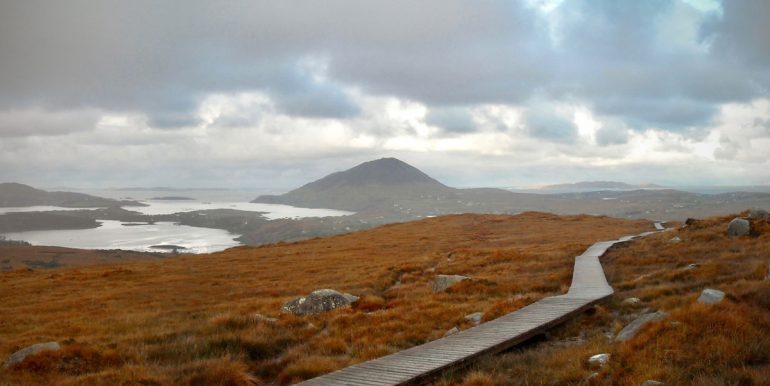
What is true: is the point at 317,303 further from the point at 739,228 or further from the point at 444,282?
the point at 739,228

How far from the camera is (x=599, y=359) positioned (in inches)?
442

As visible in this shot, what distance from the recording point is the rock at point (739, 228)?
32469 mm

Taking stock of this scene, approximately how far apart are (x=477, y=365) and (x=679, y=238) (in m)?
31.0

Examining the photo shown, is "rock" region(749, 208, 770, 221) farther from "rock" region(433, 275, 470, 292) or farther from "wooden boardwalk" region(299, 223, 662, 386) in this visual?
"wooden boardwalk" region(299, 223, 662, 386)

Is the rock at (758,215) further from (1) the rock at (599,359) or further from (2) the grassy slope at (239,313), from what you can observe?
(1) the rock at (599,359)

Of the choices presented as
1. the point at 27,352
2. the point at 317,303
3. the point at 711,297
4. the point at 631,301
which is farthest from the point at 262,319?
the point at 711,297

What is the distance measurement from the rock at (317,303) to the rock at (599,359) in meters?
12.8

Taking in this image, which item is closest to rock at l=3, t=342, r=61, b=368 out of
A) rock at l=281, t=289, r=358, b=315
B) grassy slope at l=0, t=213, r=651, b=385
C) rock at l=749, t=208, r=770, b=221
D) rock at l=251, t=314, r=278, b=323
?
grassy slope at l=0, t=213, r=651, b=385

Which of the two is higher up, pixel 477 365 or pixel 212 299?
pixel 477 365

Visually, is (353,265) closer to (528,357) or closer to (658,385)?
(528,357)

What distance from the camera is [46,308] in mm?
30766

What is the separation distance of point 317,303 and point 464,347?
408 inches

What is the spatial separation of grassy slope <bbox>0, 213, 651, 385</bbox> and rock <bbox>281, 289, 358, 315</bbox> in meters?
0.93

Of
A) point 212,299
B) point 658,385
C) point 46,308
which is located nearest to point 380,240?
point 212,299
